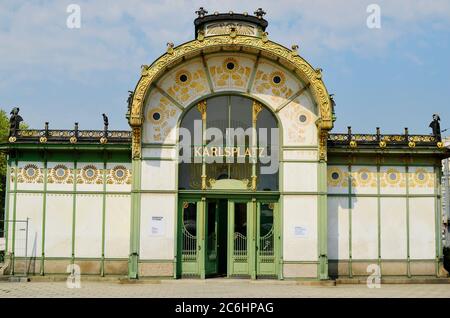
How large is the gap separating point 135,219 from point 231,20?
302 inches

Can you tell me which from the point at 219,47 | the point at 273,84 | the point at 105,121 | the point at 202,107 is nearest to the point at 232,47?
the point at 219,47

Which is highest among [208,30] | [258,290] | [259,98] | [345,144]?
[208,30]

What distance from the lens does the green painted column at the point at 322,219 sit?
2058 cm

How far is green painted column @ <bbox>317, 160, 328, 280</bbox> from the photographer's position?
67.5 feet

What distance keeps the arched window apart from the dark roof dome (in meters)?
3.24

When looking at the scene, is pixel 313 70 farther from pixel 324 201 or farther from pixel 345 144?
pixel 324 201

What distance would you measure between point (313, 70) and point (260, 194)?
14.5ft

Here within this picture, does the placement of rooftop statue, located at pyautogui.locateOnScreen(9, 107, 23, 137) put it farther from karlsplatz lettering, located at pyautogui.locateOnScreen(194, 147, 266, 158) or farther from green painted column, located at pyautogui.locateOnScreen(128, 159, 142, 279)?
karlsplatz lettering, located at pyautogui.locateOnScreen(194, 147, 266, 158)

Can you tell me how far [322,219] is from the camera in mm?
20719
